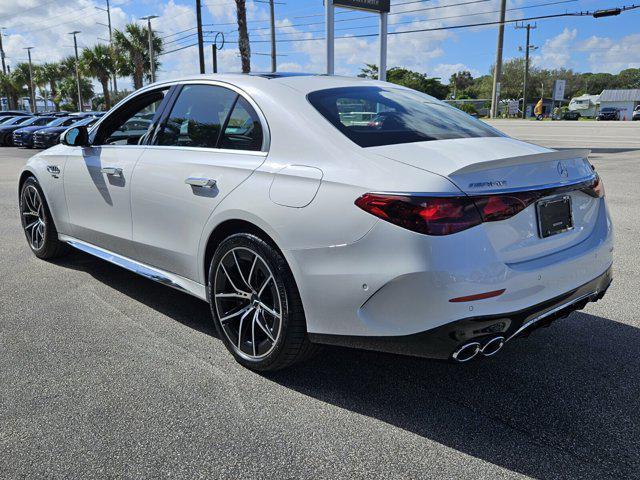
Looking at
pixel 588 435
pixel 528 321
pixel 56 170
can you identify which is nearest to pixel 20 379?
pixel 56 170

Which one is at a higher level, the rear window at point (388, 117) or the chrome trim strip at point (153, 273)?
the rear window at point (388, 117)

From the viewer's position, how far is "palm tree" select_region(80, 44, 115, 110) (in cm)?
5112

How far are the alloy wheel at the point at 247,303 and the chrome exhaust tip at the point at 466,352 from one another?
3.03 ft

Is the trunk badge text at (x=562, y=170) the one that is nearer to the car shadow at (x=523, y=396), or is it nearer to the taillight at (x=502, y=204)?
the taillight at (x=502, y=204)

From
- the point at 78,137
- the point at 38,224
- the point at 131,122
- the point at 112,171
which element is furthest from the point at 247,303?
the point at 38,224

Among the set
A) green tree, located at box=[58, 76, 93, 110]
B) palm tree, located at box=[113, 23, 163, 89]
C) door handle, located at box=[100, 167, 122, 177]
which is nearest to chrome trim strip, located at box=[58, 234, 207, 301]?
door handle, located at box=[100, 167, 122, 177]

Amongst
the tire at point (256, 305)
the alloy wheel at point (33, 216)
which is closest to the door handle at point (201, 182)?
the tire at point (256, 305)

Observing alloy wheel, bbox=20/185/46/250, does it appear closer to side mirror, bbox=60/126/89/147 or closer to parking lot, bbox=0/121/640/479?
side mirror, bbox=60/126/89/147

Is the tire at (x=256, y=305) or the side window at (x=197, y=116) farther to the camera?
the side window at (x=197, y=116)

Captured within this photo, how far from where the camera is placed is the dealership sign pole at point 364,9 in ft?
60.2

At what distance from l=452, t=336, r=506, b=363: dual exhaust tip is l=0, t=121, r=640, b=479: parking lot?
0.38m

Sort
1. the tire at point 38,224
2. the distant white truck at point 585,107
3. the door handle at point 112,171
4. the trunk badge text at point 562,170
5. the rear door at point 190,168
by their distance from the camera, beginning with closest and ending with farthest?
the trunk badge text at point 562,170 < the rear door at point 190,168 < the door handle at point 112,171 < the tire at point 38,224 < the distant white truck at point 585,107

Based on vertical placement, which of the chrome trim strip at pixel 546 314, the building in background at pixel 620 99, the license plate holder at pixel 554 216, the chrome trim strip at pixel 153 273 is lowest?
the chrome trim strip at pixel 153 273

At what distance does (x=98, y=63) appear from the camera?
169ft
